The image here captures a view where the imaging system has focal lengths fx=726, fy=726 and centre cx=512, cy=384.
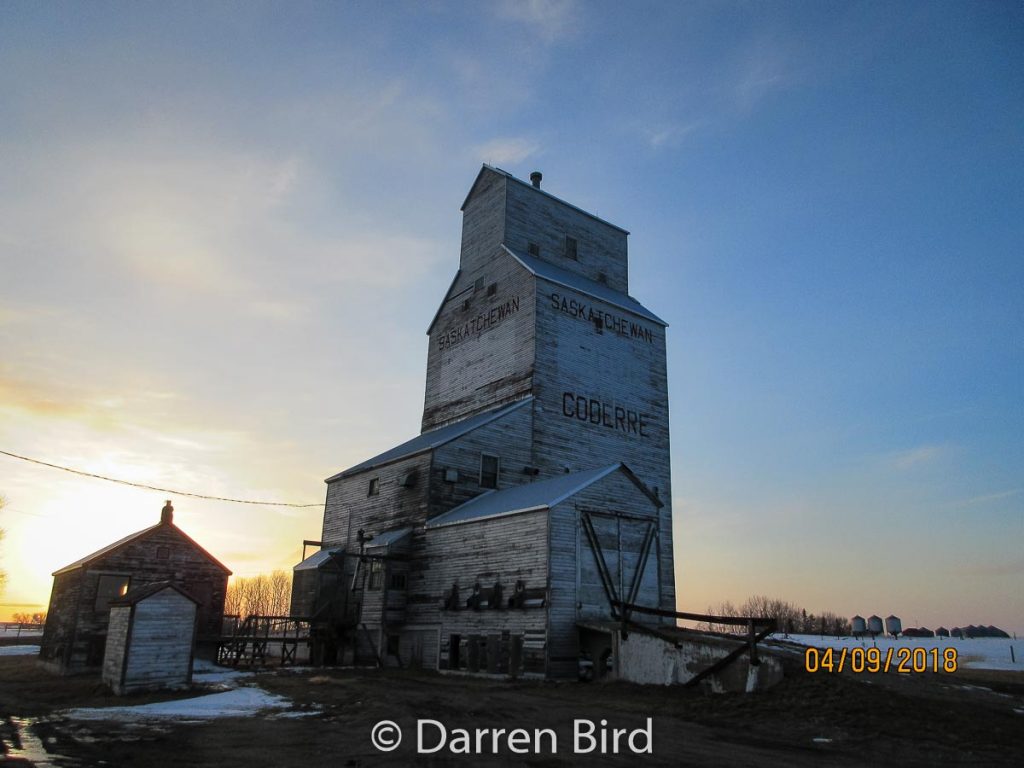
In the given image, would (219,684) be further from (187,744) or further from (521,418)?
(521,418)

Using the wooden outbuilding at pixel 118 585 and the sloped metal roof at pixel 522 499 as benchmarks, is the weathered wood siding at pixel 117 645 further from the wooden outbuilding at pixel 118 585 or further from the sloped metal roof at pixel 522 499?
the sloped metal roof at pixel 522 499

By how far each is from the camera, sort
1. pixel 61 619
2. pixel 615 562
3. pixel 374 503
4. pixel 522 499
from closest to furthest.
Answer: pixel 615 562
pixel 522 499
pixel 61 619
pixel 374 503

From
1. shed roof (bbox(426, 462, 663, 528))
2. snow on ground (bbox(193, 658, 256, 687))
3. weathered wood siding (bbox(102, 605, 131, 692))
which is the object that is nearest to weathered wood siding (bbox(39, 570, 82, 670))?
snow on ground (bbox(193, 658, 256, 687))

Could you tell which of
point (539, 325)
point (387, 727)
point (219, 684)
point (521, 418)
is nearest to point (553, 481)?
point (521, 418)

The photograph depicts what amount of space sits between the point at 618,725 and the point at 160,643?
1417cm

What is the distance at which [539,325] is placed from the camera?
35.4m

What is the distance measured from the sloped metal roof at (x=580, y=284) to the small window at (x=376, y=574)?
15696mm

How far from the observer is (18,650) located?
43.7 m

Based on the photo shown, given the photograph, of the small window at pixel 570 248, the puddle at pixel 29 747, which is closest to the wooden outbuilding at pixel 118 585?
the puddle at pixel 29 747

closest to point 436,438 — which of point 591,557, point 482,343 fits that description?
point 482,343

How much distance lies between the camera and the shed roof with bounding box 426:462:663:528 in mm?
25656

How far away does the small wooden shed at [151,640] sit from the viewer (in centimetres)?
2033

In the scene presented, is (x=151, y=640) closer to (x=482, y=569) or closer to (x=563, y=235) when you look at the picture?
(x=482, y=569)

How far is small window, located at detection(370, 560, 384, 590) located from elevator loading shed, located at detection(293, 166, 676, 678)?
0.09m
